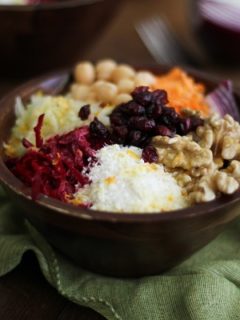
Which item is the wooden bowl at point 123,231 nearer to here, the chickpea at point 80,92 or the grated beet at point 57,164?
the grated beet at point 57,164

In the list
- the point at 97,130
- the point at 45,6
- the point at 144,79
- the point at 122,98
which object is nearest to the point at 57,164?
the point at 97,130

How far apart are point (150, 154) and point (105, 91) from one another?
1.15ft

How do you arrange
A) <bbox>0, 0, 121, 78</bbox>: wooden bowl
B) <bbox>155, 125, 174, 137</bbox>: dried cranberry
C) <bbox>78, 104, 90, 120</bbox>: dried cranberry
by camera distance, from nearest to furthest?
<bbox>155, 125, 174, 137</bbox>: dried cranberry → <bbox>78, 104, 90, 120</bbox>: dried cranberry → <bbox>0, 0, 121, 78</bbox>: wooden bowl

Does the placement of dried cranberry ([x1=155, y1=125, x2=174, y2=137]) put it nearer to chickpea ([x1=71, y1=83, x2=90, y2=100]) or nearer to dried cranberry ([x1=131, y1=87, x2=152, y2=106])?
dried cranberry ([x1=131, y1=87, x2=152, y2=106])

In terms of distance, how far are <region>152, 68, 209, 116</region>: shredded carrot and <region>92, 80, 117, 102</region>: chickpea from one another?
0.45ft

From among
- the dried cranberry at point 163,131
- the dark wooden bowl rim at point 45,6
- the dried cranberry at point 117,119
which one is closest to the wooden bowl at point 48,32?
the dark wooden bowl rim at point 45,6

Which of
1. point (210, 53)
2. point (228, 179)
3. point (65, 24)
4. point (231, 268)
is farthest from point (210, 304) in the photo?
point (210, 53)

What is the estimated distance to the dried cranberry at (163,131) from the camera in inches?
59.4

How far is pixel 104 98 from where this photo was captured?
5.64 ft

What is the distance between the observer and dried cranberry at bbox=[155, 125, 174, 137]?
151cm

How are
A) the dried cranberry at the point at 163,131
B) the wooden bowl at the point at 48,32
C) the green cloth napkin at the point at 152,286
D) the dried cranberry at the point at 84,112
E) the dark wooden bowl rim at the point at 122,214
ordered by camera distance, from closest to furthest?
the dark wooden bowl rim at the point at 122,214 → the green cloth napkin at the point at 152,286 → the dried cranberry at the point at 163,131 → the dried cranberry at the point at 84,112 → the wooden bowl at the point at 48,32

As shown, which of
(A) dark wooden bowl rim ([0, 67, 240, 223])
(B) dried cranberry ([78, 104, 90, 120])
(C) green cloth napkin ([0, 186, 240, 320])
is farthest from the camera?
(B) dried cranberry ([78, 104, 90, 120])

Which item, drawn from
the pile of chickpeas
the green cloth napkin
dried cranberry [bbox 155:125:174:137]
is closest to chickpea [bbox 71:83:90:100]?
the pile of chickpeas

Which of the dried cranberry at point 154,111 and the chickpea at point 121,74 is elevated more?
the dried cranberry at point 154,111
